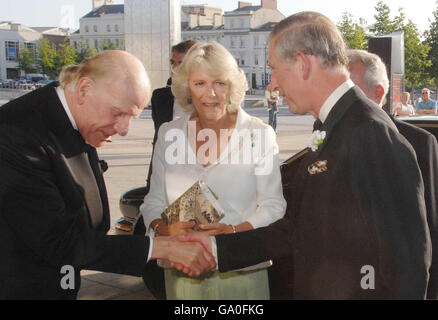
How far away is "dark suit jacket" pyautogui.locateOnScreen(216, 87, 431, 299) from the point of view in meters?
1.82

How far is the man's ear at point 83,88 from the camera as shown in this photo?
7.35ft

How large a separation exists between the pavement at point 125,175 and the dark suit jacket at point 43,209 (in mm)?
190

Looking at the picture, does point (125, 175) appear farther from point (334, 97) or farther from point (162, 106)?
point (334, 97)

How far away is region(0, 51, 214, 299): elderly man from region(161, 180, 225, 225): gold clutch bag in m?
0.27

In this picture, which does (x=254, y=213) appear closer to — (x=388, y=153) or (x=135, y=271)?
(x=135, y=271)

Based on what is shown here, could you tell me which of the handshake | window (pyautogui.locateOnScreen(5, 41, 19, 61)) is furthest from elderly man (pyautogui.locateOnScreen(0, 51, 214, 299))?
window (pyautogui.locateOnScreen(5, 41, 19, 61))

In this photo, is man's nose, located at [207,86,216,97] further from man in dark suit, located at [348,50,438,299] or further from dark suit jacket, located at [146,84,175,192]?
dark suit jacket, located at [146,84,175,192]

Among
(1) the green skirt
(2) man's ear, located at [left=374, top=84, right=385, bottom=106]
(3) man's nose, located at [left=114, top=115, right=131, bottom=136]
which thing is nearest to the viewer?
(3) man's nose, located at [left=114, top=115, right=131, bottom=136]

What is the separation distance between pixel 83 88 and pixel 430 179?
1540mm

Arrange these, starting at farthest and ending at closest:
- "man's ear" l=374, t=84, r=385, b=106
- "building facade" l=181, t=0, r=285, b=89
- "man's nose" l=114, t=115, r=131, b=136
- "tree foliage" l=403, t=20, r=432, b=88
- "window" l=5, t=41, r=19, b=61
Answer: "window" l=5, t=41, r=19, b=61 < "building facade" l=181, t=0, r=285, b=89 < "tree foliage" l=403, t=20, r=432, b=88 < "man's ear" l=374, t=84, r=385, b=106 < "man's nose" l=114, t=115, r=131, b=136
